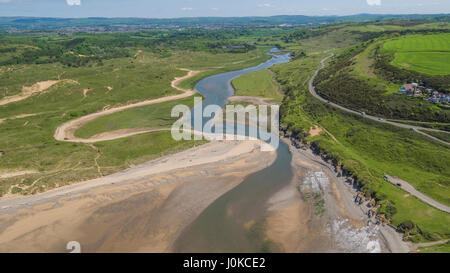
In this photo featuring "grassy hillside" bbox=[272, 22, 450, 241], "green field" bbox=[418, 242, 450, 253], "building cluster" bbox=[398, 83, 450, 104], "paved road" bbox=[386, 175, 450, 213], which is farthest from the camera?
"building cluster" bbox=[398, 83, 450, 104]

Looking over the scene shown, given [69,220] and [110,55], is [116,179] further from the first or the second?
[110,55]

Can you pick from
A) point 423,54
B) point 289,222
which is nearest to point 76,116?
point 289,222

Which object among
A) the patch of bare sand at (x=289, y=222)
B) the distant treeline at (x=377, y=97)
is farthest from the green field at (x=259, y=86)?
the patch of bare sand at (x=289, y=222)

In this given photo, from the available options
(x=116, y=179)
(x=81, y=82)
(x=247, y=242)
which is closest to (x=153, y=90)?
(x=81, y=82)

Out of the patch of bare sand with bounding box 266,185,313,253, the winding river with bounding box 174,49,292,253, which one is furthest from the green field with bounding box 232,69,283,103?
the patch of bare sand with bounding box 266,185,313,253

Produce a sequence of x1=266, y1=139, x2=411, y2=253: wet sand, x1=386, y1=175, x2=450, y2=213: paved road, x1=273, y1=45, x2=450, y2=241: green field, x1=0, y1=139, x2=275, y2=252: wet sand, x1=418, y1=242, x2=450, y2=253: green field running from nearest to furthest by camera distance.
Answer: x1=418, y1=242, x2=450, y2=253: green field, x1=266, y1=139, x2=411, y2=253: wet sand, x1=0, y1=139, x2=275, y2=252: wet sand, x1=273, y1=45, x2=450, y2=241: green field, x1=386, y1=175, x2=450, y2=213: paved road

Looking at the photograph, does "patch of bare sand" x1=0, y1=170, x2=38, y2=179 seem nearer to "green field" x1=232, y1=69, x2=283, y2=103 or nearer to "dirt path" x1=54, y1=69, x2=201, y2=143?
"dirt path" x1=54, y1=69, x2=201, y2=143
